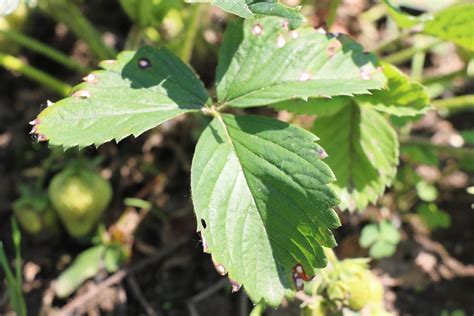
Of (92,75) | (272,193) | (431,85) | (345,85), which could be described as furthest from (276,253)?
(431,85)

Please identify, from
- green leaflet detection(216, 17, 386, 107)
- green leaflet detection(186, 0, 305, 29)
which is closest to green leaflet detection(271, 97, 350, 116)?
green leaflet detection(216, 17, 386, 107)

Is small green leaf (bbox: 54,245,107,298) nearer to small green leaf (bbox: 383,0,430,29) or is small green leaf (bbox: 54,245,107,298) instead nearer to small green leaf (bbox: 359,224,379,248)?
small green leaf (bbox: 359,224,379,248)

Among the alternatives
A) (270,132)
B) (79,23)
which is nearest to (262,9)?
(270,132)

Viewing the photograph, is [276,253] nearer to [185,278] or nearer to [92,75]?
[92,75]

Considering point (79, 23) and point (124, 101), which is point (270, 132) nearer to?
point (124, 101)

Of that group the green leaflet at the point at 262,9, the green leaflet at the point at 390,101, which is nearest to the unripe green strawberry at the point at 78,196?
the green leaflet at the point at 390,101
